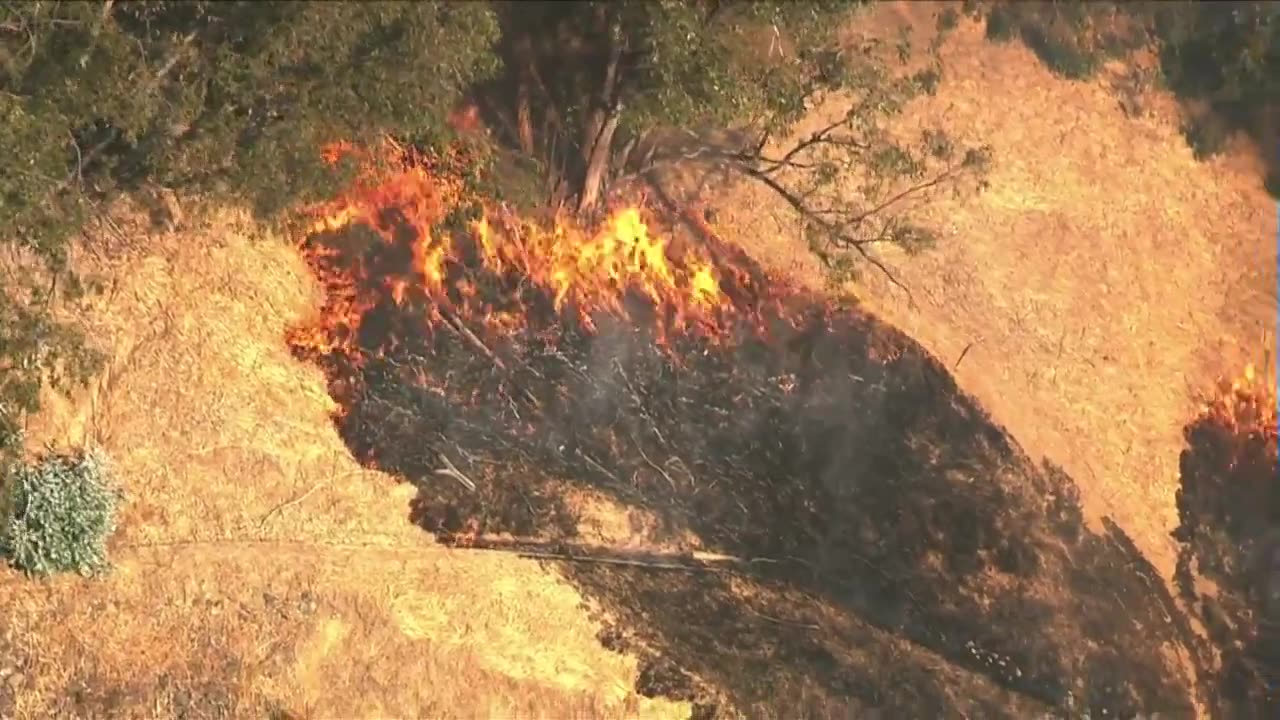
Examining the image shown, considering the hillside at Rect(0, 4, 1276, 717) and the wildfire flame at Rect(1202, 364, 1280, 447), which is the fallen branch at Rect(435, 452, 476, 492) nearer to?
the hillside at Rect(0, 4, 1276, 717)

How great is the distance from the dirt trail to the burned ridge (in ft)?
1.53

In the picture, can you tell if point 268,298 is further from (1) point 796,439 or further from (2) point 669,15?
(1) point 796,439

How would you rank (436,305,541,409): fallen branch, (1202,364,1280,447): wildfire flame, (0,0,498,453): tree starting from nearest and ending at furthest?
(0,0,498,453): tree
(436,305,541,409): fallen branch
(1202,364,1280,447): wildfire flame

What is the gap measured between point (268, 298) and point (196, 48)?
247 cm

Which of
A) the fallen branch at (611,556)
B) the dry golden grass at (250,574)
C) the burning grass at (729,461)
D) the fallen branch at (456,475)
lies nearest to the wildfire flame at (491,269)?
the burning grass at (729,461)

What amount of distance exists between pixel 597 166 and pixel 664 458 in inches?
Result: 103

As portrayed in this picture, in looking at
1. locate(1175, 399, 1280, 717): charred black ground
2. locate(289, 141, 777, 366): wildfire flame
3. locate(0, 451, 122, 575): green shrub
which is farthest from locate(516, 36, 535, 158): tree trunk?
locate(1175, 399, 1280, 717): charred black ground

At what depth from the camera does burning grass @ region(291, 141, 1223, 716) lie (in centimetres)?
947

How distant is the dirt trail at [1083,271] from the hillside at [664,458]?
4 cm

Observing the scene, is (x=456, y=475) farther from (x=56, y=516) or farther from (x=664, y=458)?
(x=56, y=516)

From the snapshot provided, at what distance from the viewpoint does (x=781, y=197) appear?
10.9m

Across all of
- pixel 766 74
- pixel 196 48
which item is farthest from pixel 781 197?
pixel 196 48

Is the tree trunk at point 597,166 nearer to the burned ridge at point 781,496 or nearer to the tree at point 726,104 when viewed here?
the tree at point 726,104

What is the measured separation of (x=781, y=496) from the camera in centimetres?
1021
